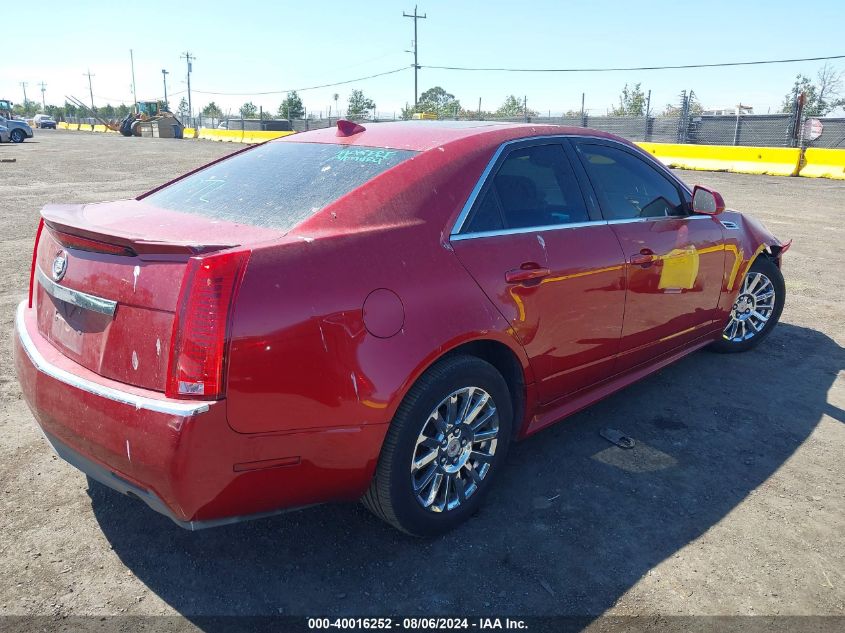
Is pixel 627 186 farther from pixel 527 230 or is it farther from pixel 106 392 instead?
pixel 106 392

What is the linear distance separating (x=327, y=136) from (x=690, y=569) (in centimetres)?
264

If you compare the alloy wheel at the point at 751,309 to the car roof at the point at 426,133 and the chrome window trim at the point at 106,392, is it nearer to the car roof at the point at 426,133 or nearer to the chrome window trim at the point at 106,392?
the car roof at the point at 426,133

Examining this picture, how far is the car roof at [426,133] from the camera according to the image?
3.05 m

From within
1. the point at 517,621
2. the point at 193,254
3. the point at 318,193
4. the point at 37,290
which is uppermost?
the point at 318,193

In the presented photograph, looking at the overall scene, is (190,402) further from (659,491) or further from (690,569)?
(659,491)

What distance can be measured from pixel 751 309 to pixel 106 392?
466 centimetres

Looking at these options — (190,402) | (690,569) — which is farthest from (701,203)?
(190,402)

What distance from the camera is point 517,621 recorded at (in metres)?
2.36

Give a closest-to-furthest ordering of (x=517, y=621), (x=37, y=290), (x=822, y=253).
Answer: (x=517, y=621) < (x=37, y=290) < (x=822, y=253)

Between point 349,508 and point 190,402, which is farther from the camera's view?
point 349,508

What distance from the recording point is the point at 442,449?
2.74 metres

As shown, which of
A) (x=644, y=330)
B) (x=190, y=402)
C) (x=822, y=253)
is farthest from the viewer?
(x=822, y=253)

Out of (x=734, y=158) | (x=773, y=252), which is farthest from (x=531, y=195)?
(x=734, y=158)

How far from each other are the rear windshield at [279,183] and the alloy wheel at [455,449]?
99 cm
